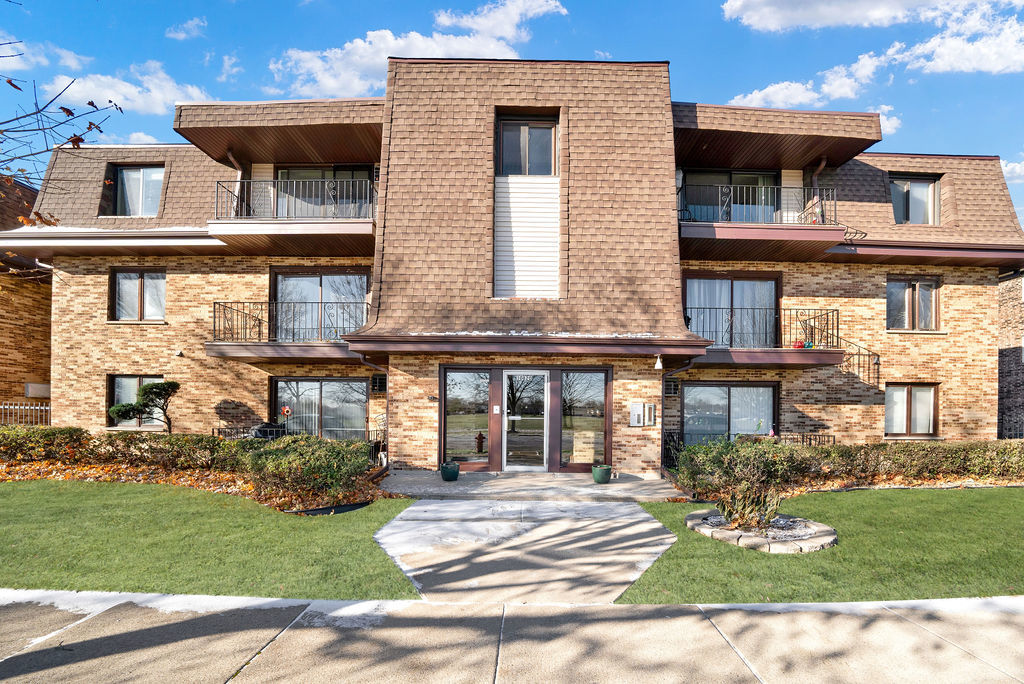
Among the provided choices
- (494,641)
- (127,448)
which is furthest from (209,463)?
(494,641)

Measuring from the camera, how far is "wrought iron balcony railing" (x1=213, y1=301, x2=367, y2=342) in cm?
1452

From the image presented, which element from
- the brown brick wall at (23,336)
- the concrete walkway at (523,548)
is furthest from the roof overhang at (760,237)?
the brown brick wall at (23,336)

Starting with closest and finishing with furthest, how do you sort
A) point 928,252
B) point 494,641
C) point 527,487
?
point 494,641 → point 527,487 → point 928,252

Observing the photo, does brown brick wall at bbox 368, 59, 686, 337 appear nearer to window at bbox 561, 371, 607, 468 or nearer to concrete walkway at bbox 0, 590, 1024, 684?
window at bbox 561, 371, 607, 468

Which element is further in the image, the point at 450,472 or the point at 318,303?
the point at 318,303

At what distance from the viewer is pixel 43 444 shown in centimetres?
1117

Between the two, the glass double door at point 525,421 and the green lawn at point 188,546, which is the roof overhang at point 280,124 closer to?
the glass double door at point 525,421

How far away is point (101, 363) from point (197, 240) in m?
4.41

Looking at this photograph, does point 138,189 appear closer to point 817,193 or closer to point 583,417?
point 583,417

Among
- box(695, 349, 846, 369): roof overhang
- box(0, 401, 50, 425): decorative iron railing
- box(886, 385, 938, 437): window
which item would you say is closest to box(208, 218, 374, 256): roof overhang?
box(0, 401, 50, 425): decorative iron railing

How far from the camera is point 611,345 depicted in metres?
11.4

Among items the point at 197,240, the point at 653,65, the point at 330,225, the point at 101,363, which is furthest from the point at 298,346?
the point at 653,65

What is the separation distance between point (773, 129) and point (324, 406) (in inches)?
537

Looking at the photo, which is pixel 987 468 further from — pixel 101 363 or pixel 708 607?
pixel 101 363
